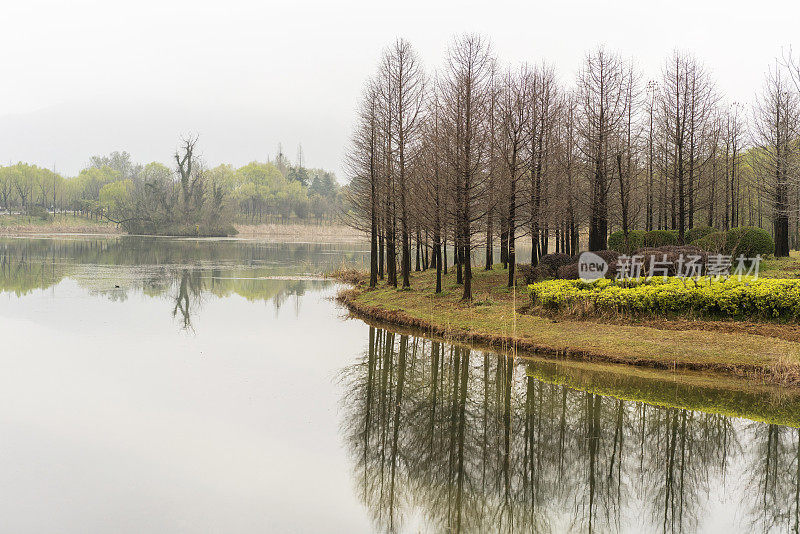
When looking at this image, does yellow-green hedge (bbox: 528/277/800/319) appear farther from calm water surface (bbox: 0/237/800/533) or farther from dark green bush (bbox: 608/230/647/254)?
dark green bush (bbox: 608/230/647/254)

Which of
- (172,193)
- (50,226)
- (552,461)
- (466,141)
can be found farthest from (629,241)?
(50,226)

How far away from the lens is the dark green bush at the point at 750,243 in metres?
21.8

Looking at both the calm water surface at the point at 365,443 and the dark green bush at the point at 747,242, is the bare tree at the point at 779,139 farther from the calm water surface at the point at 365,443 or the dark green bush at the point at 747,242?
the calm water surface at the point at 365,443

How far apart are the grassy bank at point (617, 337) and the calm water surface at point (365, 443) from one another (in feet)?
2.61

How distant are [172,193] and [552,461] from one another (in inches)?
3033

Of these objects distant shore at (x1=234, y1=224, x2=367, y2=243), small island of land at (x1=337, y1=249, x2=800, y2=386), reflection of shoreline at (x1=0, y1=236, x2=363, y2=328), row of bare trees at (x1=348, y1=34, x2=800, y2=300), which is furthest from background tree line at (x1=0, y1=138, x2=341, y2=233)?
small island of land at (x1=337, y1=249, x2=800, y2=386)

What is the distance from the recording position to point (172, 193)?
77062 millimetres

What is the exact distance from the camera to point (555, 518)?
6.11 m

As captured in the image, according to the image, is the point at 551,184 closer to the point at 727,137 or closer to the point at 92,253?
the point at 727,137

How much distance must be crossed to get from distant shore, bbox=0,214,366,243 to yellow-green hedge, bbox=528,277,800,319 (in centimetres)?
5890

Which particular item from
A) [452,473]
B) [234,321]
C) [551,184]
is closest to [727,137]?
[551,184]

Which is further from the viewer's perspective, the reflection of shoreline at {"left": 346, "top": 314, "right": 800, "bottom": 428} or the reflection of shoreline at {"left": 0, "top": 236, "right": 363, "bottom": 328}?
the reflection of shoreline at {"left": 0, "top": 236, "right": 363, "bottom": 328}

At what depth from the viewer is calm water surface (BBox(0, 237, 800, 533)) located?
618 centimetres

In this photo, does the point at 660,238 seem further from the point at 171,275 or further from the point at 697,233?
the point at 171,275
